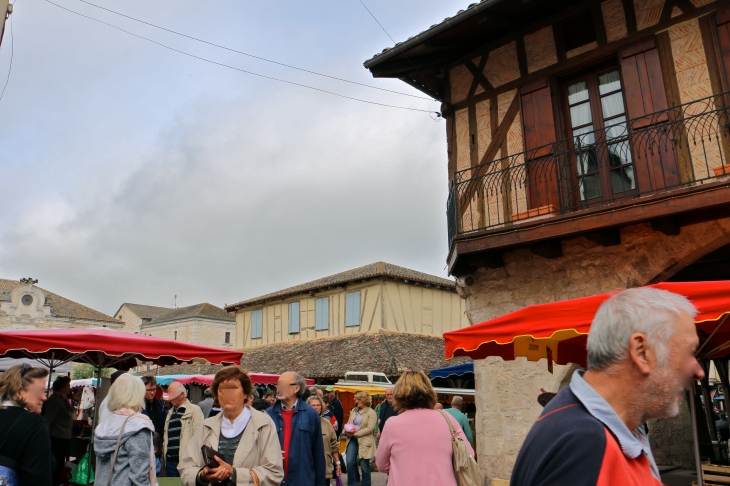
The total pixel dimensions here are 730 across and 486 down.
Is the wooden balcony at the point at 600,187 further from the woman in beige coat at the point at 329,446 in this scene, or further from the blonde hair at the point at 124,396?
the blonde hair at the point at 124,396

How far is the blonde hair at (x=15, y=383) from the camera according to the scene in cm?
351

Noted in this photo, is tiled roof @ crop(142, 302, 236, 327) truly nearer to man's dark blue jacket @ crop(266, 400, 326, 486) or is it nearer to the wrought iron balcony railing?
the wrought iron balcony railing

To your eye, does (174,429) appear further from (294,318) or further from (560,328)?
(294,318)

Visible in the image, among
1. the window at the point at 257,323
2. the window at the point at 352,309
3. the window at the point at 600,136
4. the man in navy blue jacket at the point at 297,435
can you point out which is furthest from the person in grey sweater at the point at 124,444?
the window at the point at 257,323

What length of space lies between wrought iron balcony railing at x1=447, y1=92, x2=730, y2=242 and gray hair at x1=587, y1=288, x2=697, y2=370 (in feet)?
21.3

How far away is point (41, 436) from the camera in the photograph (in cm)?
335

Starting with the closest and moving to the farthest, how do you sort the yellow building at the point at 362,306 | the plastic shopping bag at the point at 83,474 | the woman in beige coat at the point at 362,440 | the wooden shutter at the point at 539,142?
1. the plastic shopping bag at the point at 83,474
2. the wooden shutter at the point at 539,142
3. the woman in beige coat at the point at 362,440
4. the yellow building at the point at 362,306

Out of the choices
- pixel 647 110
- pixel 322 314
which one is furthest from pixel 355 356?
pixel 647 110

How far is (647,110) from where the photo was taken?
8.45 metres

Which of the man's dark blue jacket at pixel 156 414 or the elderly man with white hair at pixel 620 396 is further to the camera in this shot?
the man's dark blue jacket at pixel 156 414

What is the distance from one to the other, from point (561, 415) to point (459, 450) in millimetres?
2615

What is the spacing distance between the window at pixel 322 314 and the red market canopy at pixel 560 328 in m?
24.6

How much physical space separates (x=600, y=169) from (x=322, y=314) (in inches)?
925

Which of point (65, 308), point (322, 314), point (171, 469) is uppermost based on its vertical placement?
point (65, 308)
